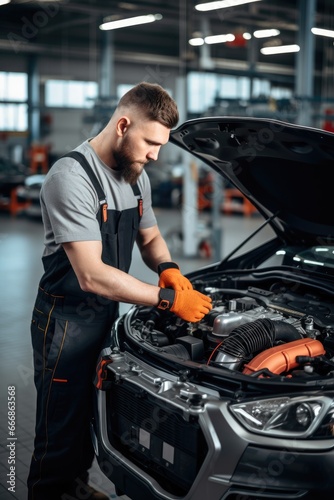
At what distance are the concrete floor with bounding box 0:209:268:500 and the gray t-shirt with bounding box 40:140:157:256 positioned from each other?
122 centimetres

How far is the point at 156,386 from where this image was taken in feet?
7.01

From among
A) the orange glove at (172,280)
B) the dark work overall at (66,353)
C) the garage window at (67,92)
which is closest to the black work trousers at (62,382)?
the dark work overall at (66,353)

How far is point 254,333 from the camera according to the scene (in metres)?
2.33

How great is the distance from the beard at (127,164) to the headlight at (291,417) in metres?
0.99

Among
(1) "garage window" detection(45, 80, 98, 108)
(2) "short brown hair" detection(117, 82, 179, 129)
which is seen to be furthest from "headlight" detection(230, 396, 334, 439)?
(1) "garage window" detection(45, 80, 98, 108)

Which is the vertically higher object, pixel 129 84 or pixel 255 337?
pixel 255 337

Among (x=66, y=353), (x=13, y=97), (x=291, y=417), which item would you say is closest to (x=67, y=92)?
(x=13, y=97)

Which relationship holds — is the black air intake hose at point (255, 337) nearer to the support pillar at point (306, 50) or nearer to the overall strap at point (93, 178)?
the overall strap at point (93, 178)

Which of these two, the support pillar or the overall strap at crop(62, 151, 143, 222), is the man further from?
the support pillar

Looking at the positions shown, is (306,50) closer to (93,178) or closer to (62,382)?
(93,178)

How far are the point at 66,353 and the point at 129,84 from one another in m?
19.5

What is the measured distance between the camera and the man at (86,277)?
91.6 inches

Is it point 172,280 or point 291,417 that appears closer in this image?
point 291,417

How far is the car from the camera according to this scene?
1893mm
